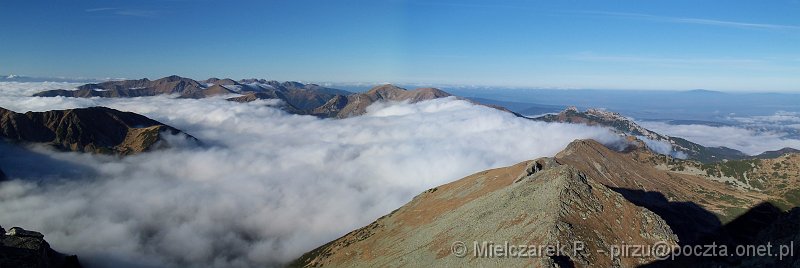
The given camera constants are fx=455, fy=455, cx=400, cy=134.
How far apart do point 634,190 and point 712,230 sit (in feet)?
119

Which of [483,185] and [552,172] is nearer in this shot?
[552,172]

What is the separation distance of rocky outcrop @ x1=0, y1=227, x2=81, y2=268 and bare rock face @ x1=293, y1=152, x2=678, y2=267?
78.8 metres

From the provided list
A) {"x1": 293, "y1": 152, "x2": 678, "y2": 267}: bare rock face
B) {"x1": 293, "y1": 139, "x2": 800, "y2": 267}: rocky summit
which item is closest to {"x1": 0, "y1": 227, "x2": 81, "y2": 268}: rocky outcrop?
{"x1": 293, "y1": 139, "x2": 800, "y2": 267}: rocky summit

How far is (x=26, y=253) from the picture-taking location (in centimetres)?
10788

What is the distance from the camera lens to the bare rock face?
82250 mm

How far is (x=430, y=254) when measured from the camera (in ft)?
356

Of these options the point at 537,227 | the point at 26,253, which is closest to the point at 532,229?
the point at 537,227

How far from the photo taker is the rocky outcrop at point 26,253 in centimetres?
10169

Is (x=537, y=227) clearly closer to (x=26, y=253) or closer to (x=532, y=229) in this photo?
(x=532, y=229)

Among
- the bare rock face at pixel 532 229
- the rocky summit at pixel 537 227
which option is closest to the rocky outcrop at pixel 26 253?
the rocky summit at pixel 537 227

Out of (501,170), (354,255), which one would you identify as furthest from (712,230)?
(354,255)

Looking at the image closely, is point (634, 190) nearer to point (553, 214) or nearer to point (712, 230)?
point (712, 230)

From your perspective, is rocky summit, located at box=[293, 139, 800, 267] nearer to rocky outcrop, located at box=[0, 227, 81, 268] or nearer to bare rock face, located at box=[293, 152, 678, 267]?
bare rock face, located at box=[293, 152, 678, 267]

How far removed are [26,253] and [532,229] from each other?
382 ft
